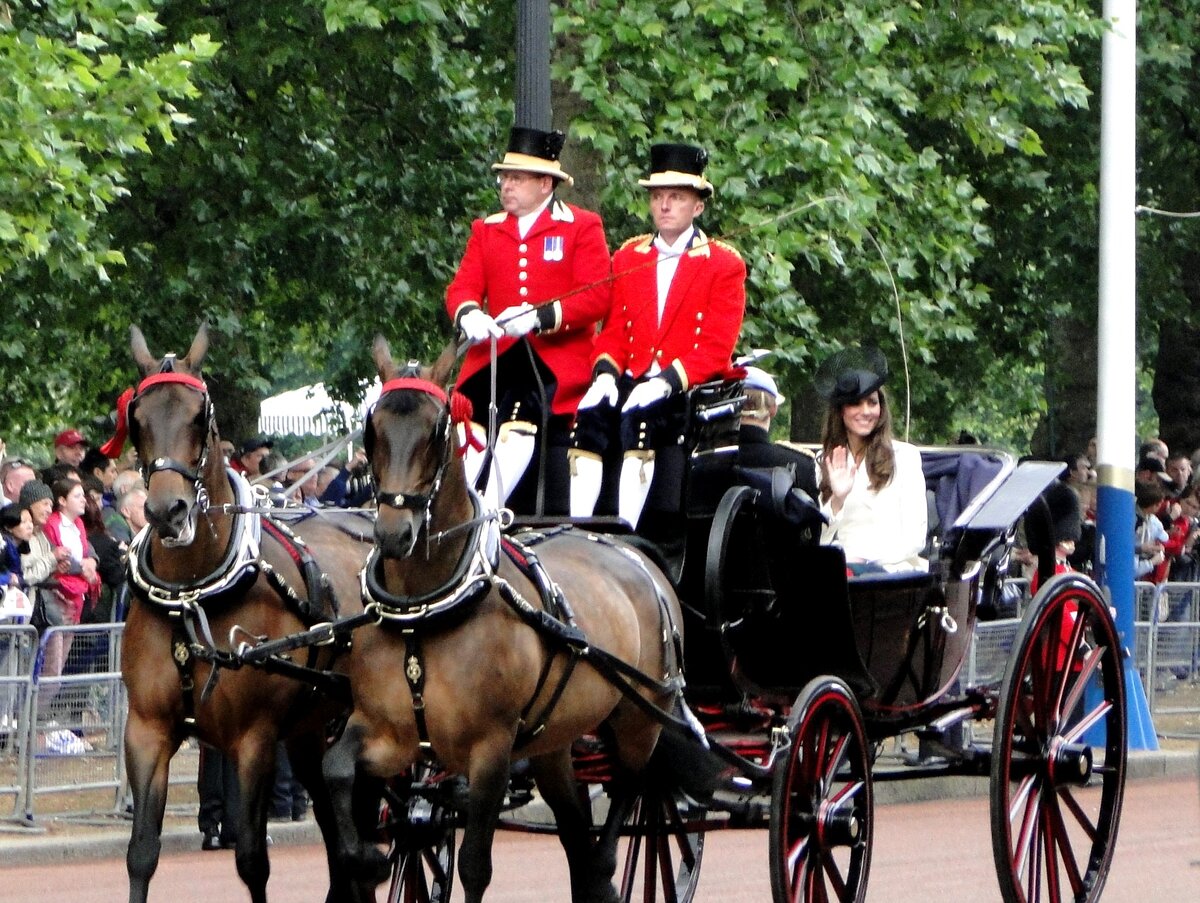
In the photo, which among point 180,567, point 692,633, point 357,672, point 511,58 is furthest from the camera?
point 511,58

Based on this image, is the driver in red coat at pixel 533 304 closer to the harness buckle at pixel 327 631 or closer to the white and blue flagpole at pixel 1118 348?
the harness buckle at pixel 327 631

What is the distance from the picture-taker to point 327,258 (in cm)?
1992

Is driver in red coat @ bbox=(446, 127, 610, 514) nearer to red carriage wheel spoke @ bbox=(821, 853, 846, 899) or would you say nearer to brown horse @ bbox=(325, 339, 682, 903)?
brown horse @ bbox=(325, 339, 682, 903)

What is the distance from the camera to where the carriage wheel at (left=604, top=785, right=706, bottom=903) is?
8.26m

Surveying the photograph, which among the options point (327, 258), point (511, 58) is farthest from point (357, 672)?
point (327, 258)

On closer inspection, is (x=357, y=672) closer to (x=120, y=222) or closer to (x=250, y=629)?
(x=250, y=629)

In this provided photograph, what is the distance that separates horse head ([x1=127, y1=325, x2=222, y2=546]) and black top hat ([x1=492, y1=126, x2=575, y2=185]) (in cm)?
156

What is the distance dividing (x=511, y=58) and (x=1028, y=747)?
10.6m

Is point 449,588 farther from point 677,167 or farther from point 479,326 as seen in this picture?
point 677,167

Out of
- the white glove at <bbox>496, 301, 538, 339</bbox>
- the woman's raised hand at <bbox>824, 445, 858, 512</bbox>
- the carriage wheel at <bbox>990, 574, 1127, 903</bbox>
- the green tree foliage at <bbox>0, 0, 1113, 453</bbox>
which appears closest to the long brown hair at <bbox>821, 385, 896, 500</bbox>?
the woman's raised hand at <bbox>824, 445, 858, 512</bbox>

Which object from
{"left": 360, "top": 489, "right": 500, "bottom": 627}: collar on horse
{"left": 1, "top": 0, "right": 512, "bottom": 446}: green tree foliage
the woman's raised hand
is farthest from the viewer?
{"left": 1, "top": 0, "right": 512, "bottom": 446}: green tree foliage

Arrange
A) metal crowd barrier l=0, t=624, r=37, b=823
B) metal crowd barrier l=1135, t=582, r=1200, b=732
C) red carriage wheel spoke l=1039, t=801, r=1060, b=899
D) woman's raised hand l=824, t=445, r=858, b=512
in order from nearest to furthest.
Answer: red carriage wheel spoke l=1039, t=801, r=1060, b=899 < woman's raised hand l=824, t=445, r=858, b=512 < metal crowd barrier l=0, t=624, r=37, b=823 < metal crowd barrier l=1135, t=582, r=1200, b=732

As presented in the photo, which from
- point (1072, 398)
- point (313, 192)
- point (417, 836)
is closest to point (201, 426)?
point (417, 836)

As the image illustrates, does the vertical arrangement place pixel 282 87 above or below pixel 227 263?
above
